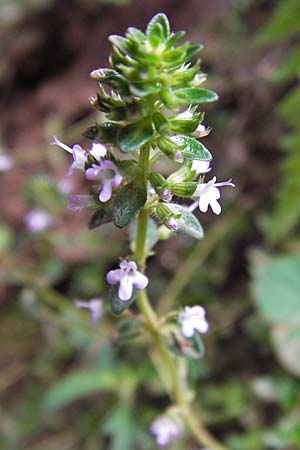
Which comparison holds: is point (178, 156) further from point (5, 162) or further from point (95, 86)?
point (95, 86)

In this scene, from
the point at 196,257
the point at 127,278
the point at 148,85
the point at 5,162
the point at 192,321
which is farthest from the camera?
the point at 5,162

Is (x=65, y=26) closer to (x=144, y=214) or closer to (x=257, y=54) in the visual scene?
Result: (x=257, y=54)

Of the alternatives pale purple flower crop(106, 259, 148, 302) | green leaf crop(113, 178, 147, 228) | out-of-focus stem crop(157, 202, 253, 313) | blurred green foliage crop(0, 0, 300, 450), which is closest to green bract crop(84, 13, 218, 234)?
green leaf crop(113, 178, 147, 228)

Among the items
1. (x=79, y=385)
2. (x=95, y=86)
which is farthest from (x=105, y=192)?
(x=95, y=86)

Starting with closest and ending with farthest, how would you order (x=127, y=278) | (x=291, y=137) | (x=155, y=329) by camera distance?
(x=127, y=278)
(x=155, y=329)
(x=291, y=137)

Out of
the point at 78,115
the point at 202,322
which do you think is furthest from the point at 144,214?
the point at 78,115

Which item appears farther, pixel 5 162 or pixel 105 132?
pixel 5 162
